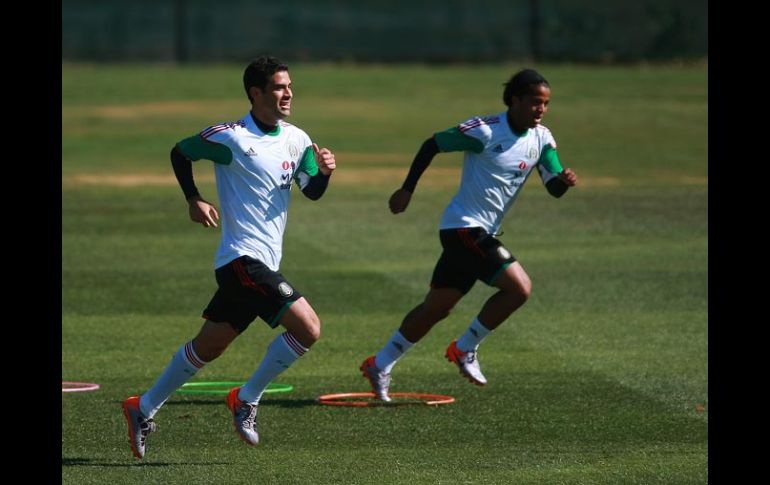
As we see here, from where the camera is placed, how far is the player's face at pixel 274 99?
1001 centimetres

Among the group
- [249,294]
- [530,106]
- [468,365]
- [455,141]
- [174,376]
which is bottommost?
[468,365]

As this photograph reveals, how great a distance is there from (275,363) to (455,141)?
9.33 ft

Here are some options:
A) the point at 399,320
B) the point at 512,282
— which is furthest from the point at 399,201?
the point at 399,320

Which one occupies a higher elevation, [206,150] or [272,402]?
[206,150]

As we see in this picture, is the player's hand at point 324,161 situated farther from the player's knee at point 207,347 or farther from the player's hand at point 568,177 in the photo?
the player's hand at point 568,177

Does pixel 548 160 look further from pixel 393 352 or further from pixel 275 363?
pixel 275 363

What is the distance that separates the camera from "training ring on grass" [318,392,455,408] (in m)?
12.1

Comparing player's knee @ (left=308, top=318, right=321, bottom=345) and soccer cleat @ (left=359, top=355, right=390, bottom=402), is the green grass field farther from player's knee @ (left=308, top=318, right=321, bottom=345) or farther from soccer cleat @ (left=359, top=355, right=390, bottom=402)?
player's knee @ (left=308, top=318, right=321, bottom=345)

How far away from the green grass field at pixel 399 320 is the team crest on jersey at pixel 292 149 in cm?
192

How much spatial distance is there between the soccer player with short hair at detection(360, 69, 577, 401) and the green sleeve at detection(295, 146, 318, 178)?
166cm

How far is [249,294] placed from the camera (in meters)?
9.88

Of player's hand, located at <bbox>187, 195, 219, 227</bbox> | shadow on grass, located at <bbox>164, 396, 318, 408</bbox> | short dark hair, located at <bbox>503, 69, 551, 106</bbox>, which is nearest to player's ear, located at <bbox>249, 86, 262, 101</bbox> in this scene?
player's hand, located at <bbox>187, 195, 219, 227</bbox>

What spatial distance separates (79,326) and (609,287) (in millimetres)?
6068
